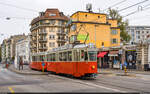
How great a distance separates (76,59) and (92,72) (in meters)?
1.72

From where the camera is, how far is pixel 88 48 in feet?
58.1

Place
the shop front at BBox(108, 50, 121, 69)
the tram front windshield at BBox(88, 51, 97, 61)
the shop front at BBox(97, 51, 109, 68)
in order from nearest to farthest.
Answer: the tram front windshield at BBox(88, 51, 97, 61) < the shop front at BBox(108, 50, 121, 69) < the shop front at BBox(97, 51, 109, 68)

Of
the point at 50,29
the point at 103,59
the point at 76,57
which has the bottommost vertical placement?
the point at 103,59

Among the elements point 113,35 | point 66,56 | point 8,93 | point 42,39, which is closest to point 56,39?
point 42,39

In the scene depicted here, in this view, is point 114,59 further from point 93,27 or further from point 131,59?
point 93,27

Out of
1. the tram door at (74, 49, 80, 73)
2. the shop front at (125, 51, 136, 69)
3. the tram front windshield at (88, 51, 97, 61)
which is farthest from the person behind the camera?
the shop front at (125, 51, 136, 69)

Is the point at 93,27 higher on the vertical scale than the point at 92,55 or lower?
higher

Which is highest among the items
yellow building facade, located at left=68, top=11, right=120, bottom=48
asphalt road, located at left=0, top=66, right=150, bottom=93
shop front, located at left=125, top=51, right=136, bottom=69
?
yellow building facade, located at left=68, top=11, right=120, bottom=48

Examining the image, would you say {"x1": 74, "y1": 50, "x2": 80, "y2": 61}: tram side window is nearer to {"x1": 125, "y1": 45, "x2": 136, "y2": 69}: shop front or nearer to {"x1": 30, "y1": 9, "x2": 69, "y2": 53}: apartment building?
{"x1": 125, "y1": 45, "x2": 136, "y2": 69}: shop front

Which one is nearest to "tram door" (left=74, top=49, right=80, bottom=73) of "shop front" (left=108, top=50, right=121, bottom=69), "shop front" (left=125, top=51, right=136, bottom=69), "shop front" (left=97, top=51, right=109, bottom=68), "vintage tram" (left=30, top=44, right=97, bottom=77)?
"vintage tram" (left=30, top=44, right=97, bottom=77)

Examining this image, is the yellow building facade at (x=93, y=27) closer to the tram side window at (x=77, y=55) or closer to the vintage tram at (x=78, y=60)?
the vintage tram at (x=78, y=60)

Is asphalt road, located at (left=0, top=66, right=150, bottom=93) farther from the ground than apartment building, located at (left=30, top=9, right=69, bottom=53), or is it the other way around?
apartment building, located at (left=30, top=9, right=69, bottom=53)

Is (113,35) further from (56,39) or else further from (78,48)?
(78,48)

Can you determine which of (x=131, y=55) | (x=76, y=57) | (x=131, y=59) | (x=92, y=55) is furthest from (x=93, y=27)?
(x=92, y=55)
